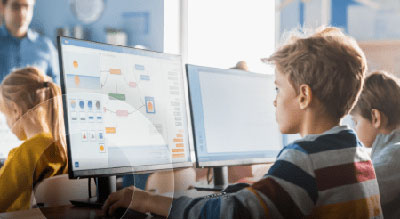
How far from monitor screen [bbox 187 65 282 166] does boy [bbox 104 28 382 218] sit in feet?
1.08

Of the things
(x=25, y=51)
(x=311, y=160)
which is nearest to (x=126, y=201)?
(x=311, y=160)

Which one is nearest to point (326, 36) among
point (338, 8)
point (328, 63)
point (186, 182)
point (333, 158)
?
point (328, 63)

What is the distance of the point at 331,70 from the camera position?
3.33ft

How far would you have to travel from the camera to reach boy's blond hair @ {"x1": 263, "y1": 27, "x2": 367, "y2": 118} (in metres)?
1.02

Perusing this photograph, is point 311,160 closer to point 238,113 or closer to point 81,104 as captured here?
point 81,104

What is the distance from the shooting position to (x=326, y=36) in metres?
1.07

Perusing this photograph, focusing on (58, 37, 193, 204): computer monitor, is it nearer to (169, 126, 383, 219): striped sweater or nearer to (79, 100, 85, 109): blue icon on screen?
(79, 100, 85, 109): blue icon on screen

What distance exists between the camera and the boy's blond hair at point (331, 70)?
1.02 m

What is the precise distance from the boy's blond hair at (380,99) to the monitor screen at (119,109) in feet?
1.97

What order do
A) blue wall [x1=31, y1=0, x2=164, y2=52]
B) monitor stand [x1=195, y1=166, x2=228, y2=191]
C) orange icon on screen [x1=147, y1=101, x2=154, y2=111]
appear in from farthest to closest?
blue wall [x1=31, y1=0, x2=164, y2=52] → monitor stand [x1=195, y1=166, x2=228, y2=191] → orange icon on screen [x1=147, y1=101, x2=154, y2=111]

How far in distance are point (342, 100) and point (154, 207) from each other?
47 centimetres

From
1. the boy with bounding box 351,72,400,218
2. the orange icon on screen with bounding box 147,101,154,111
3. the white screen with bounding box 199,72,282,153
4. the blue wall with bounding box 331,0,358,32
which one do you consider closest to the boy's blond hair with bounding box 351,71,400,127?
the boy with bounding box 351,72,400,218

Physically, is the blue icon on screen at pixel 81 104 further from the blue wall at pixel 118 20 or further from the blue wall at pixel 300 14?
the blue wall at pixel 300 14

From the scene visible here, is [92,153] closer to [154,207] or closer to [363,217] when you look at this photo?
[154,207]
